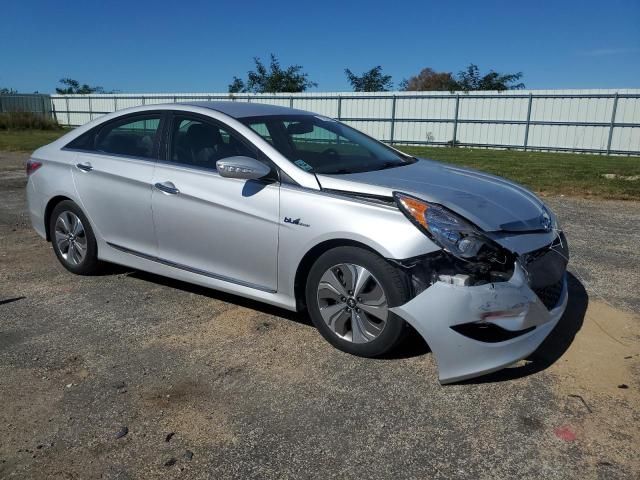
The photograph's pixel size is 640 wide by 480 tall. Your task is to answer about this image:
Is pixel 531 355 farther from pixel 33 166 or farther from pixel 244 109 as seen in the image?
pixel 33 166

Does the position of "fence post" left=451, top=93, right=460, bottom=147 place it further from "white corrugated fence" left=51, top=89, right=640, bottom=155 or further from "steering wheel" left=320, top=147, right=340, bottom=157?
"steering wheel" left=320, top=147, right=340, bottom=157

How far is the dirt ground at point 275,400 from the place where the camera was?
2.60m

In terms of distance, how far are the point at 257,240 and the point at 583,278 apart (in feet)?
10.4

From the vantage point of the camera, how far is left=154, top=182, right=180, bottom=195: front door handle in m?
4.29

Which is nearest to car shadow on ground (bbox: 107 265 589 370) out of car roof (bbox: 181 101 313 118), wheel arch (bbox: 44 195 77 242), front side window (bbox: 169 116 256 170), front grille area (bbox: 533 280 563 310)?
front grille area (bbox: 533 280 563 310)

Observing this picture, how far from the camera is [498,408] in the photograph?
3047 mm

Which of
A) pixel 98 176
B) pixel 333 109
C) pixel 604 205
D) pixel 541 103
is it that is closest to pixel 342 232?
pixel 98 176

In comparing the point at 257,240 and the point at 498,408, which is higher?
the point at 257,240

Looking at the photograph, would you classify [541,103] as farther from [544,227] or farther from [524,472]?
[524,472]

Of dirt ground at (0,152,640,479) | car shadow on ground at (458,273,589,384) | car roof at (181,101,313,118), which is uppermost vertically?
car roof at (181,101,313,118)

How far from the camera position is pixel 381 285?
131 inches

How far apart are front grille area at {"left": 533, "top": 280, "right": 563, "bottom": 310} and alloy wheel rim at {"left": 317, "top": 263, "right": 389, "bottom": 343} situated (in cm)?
92

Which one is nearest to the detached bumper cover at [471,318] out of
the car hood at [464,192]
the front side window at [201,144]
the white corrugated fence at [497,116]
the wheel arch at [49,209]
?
the car hood at [464,192]

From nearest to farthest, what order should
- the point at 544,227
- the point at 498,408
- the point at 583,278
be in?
the point at 498,408 → the point at 544,227 → the point at 583,278
